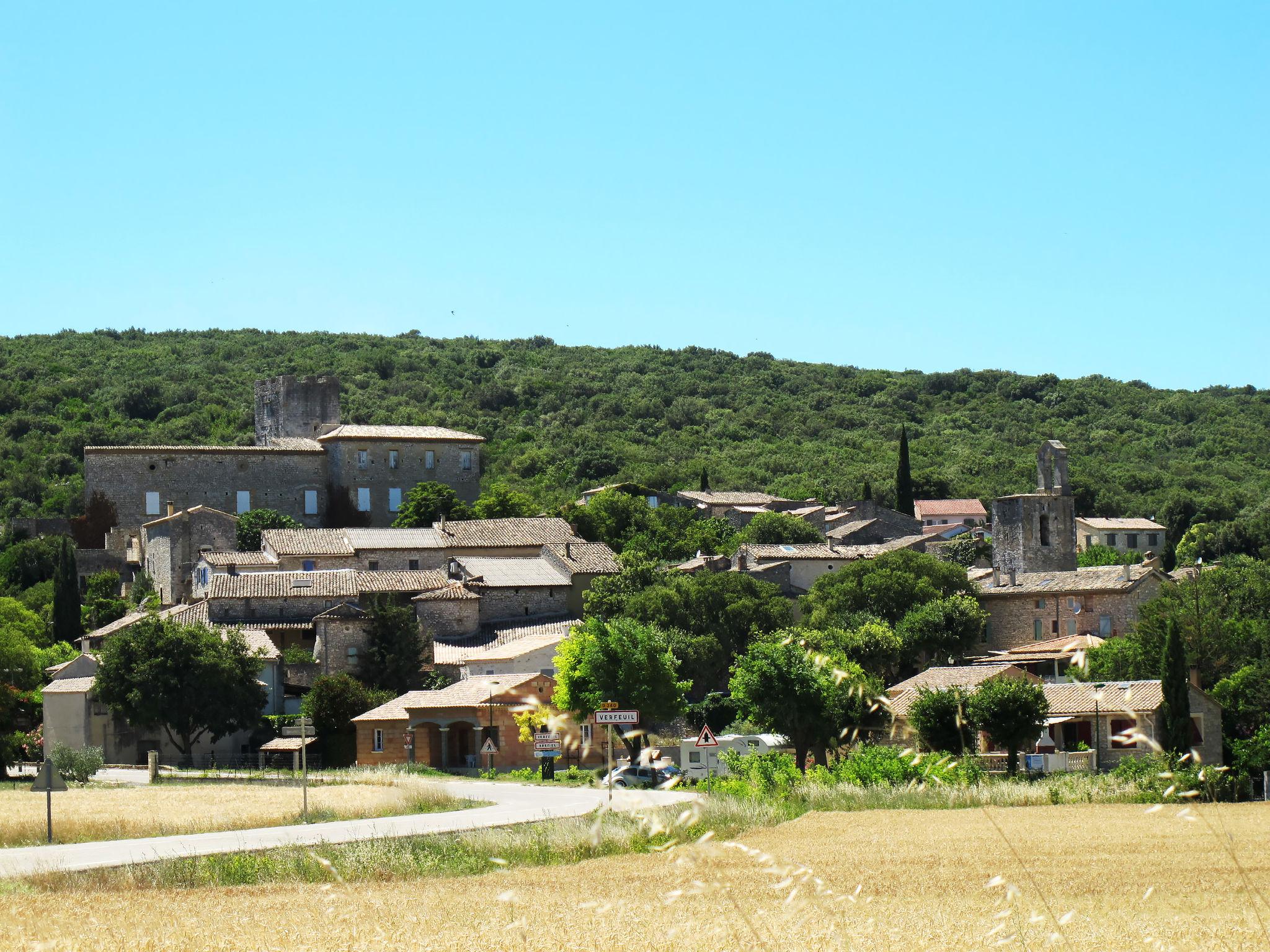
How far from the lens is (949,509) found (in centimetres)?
9900

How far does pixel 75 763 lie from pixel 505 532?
25.9m

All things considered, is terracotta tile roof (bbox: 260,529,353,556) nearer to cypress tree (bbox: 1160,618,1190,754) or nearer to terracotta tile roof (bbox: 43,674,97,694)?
terracotta tile roof (bbox: 43,674,97,694)

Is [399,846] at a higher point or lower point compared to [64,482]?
lower

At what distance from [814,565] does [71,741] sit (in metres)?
29.3

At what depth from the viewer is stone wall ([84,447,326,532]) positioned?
72.2 meters

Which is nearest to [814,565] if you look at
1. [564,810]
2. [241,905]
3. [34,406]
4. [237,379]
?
[564,810]

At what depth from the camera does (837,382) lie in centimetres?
15600

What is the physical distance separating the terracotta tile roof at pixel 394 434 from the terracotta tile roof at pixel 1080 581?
27817mm

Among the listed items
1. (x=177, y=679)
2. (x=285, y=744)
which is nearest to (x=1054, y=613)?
(x=285, y=744)

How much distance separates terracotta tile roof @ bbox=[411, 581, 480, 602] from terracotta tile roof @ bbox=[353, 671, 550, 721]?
7.08 meters

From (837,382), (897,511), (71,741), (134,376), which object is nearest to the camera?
(71,741)

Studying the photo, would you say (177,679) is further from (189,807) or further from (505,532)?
(505,532)

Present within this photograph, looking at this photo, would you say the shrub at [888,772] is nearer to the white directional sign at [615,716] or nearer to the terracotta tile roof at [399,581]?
the white directional sign at [615,716]

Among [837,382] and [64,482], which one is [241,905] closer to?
[64,482]
